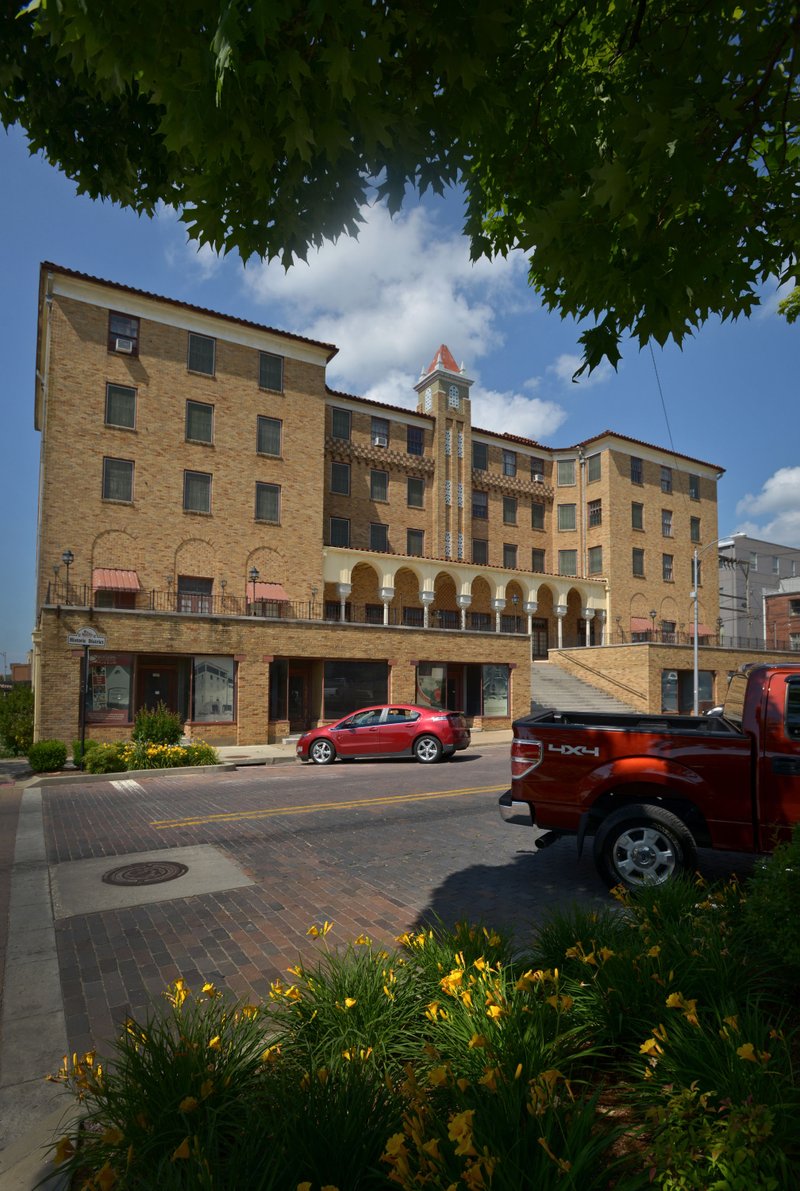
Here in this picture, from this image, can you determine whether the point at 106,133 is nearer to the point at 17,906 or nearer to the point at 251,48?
the point at 251,48

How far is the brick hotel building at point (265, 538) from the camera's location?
898 inches

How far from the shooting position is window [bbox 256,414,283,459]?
94.3 ft

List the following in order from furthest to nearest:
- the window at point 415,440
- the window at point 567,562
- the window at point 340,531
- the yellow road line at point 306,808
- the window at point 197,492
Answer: the window at point 567,562 → the window at point 415,440 → the window at point 340,531 → the window at point 197,492 → the yellow road line at point 306,808

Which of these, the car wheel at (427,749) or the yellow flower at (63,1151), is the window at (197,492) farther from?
the yellow flower at (63,1151)

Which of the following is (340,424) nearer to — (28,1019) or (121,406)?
(121,406)

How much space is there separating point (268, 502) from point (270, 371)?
5969 mm

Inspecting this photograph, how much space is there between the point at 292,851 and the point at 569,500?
37.8m

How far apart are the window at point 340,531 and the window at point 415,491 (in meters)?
4.11

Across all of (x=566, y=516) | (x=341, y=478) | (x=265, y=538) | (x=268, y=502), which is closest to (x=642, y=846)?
(x=265, y=538)

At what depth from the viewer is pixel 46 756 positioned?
1564cm

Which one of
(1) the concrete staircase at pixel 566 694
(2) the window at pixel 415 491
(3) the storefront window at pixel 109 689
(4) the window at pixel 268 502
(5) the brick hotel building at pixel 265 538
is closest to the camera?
(3) the storefront window at pixel 109 689

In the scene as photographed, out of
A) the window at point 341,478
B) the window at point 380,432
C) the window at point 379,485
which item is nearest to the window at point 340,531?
the window at point 341,478

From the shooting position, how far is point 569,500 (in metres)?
42.5

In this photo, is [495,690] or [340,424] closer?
[495,690]
